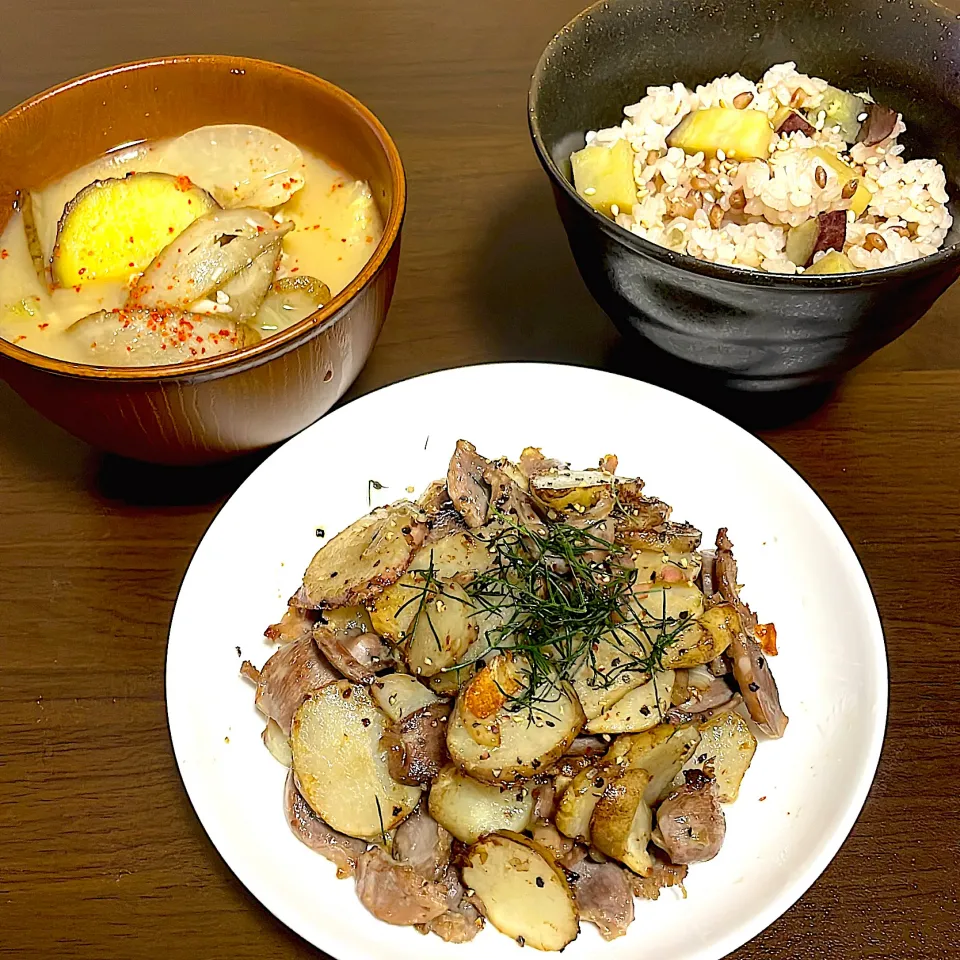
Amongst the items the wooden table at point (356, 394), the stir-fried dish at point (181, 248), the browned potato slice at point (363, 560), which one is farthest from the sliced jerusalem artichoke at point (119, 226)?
the browned potato slice at point (363, 560)

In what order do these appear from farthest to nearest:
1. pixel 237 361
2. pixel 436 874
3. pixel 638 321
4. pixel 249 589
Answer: pixel 638 321, pixel 249 589, pixel 237 361, pixel 436 874

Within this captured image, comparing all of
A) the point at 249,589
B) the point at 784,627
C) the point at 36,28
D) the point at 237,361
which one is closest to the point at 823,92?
the point at 784,627

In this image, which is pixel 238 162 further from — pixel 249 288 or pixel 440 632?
pixel 440 632

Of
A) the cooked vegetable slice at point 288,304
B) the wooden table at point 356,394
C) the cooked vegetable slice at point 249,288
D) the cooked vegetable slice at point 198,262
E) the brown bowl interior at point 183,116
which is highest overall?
the brown bowl interior at point 183,116

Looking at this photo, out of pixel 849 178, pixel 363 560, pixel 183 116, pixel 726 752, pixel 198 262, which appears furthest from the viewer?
pixel 183 116

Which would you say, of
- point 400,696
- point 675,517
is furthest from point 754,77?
point 400,696

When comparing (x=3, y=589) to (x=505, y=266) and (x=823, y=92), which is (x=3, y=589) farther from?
(x=823, y=92)

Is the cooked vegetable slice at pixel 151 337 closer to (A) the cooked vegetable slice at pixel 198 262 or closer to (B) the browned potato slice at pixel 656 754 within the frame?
(A) the cooked vegetable slice at pixel 198 262
